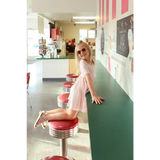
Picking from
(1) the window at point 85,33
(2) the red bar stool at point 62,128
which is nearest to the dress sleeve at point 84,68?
(2) the red bar stool at point 62,128

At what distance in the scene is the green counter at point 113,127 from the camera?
0.95m

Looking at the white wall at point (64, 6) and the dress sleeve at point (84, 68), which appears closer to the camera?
the dress sleeve at point (84, 68)

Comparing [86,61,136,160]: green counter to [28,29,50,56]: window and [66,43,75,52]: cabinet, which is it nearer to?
[28,29,50,56]: window

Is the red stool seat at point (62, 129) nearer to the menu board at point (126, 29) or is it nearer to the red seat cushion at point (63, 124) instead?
the red seat cushion at point (63, 124)

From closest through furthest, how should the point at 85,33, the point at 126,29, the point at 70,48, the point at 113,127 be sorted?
the point at 113,127
the point at 126,29
the point at 70,48
the point at 85,33

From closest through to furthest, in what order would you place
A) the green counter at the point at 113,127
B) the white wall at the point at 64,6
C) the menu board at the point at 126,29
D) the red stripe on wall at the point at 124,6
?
the green counter at the point at 113,127 < the menu board at the point at 126,29 < the red stripe on wall at the point at 124,6 < the white wall at the point at 64,6

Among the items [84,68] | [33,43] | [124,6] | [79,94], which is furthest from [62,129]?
[33,43]

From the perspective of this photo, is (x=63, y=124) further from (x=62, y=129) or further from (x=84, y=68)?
(x=84, y=68)

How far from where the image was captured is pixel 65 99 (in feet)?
8.77

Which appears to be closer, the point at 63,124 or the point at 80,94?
the point at 63,124

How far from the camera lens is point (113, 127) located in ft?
4.11

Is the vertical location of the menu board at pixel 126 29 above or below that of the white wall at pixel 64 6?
below

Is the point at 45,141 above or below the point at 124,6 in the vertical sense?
below
